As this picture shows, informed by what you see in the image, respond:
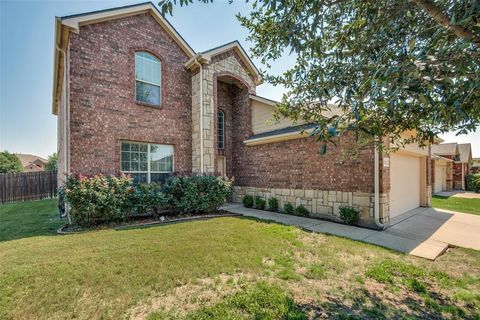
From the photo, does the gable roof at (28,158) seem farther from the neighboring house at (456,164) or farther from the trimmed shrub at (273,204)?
the neighboring house at (456,164)

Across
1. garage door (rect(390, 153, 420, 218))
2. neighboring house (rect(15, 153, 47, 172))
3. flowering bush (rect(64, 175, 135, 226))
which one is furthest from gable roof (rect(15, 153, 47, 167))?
garage door (rect(390, 153, 420, 218))

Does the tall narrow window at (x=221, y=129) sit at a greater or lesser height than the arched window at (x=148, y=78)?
lesser

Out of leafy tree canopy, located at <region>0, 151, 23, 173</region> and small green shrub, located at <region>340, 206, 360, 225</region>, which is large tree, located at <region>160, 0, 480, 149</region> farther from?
leafy tree canopy, located at <region>0, 151, 23, 173</region>

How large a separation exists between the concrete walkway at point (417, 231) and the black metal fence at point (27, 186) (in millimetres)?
16265

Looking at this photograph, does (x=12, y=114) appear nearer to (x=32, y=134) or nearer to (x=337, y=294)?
(x=32, y=134)

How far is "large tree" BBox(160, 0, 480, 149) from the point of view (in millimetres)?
1932

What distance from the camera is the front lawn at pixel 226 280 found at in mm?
2926

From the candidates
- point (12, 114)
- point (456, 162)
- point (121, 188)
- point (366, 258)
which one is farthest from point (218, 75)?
point (456, 162)

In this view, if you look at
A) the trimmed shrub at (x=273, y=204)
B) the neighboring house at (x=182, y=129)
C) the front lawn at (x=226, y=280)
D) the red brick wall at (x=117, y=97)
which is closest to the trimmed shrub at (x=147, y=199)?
the neighboring house at (x=182, y=129)

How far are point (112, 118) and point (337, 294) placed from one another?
29.0 ft

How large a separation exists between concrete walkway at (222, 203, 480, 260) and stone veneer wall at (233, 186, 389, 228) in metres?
0.47

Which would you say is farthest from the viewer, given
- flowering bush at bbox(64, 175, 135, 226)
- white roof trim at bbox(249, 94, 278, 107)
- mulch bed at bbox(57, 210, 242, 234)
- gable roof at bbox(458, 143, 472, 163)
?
gable roof at bbox(458, 143, 472, 163)

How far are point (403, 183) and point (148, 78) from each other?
11.5 m

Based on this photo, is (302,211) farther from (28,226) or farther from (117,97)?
(28,226)
